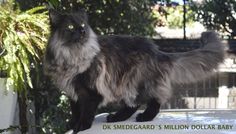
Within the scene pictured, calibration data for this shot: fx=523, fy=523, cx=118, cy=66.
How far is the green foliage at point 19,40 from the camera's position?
4.38 meters

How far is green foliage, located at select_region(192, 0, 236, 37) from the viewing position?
33.2 feet

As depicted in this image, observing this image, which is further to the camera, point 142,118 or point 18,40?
point 18,40

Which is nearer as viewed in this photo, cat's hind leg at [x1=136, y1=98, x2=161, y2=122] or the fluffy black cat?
cat's hind leg at [x1=136, y1=98, x2=161, y2=122]

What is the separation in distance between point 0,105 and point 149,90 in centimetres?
289

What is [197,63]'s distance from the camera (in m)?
4.58

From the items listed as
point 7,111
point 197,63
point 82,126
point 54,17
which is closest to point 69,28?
point 54,17

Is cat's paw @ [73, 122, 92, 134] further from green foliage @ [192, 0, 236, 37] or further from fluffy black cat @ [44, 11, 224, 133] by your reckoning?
green foliage @ [192, 0, 236, 37]

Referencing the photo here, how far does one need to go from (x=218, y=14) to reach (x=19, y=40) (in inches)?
254

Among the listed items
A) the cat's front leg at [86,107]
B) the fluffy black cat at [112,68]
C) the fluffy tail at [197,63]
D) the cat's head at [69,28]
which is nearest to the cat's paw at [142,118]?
the fluffy black cat at [112,68]

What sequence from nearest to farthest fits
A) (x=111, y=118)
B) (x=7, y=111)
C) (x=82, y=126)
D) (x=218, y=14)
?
(x=82, y=126)
(x=111, y=118)
(x=7, y=111)
(x=218, y=14)

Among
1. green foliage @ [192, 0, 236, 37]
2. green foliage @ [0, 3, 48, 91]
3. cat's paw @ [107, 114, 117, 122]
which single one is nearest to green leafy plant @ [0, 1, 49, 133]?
green foliage @ [0, 3, 48, 91]

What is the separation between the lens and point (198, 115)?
13.3 ft

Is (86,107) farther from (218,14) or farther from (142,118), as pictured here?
(218,14)

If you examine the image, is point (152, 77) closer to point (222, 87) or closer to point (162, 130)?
point (162, 130)
